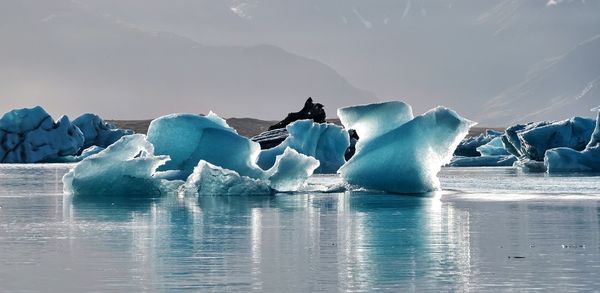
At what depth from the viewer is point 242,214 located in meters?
17.0

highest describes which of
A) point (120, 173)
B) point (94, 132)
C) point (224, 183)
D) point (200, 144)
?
point (94, 132)

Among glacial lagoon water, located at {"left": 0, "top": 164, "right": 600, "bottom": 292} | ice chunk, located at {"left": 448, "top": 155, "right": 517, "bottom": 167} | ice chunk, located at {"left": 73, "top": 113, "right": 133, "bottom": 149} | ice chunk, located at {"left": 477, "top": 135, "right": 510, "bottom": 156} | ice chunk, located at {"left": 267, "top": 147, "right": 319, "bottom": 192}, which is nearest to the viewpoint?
glacial lagoon water, located at {"left": 0, "top": 164, "right": 600, "bottom": 292}

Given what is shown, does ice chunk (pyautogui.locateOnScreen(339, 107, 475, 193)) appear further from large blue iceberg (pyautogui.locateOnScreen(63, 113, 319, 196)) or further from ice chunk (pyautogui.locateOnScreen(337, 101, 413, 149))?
large blue iceberg (pyautogui.locateOnScreen(63, 113, 319, 196))

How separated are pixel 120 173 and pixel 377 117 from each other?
5.59 m

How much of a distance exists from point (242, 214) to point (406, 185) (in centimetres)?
743

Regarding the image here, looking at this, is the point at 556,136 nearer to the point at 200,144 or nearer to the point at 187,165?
the point at 187,165

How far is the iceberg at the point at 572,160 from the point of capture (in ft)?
128

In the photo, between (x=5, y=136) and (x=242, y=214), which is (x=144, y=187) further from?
(x=5, y=136)

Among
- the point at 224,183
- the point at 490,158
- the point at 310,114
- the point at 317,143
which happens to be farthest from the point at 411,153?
the point at 490,158

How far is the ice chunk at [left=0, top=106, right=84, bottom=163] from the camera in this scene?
53.2 meters

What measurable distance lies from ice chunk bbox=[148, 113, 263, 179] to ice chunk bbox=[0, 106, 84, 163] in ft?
98.5

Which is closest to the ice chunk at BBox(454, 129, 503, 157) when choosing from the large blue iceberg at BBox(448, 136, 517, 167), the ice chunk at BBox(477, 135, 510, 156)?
the ice chunk at BBox(477, 135, 510, 156)

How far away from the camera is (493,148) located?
186ft

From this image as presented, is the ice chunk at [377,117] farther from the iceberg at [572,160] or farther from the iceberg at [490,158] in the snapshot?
the iceberg at [490,158]
